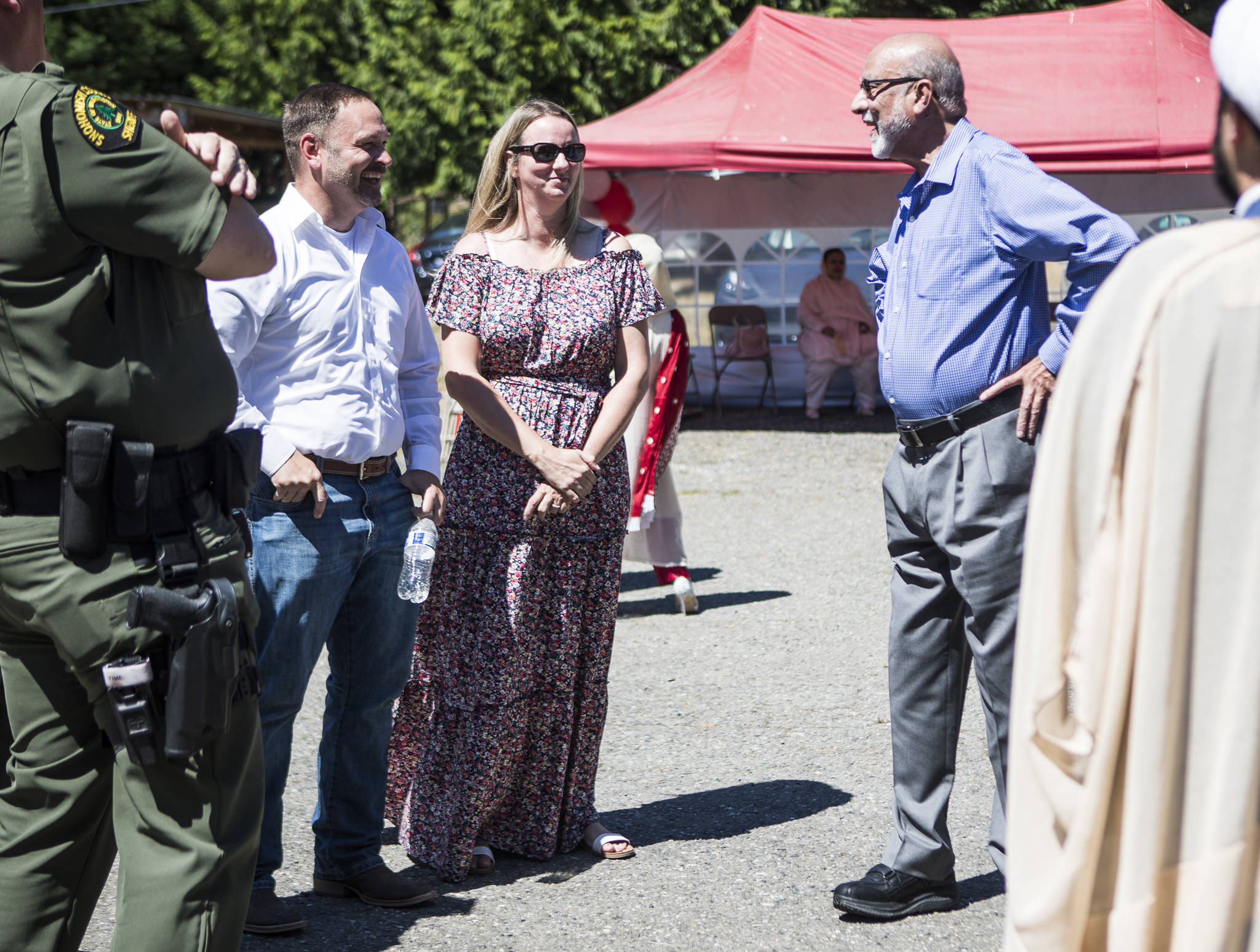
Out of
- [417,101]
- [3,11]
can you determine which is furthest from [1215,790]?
[417,101]

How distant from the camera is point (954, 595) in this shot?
3326mm

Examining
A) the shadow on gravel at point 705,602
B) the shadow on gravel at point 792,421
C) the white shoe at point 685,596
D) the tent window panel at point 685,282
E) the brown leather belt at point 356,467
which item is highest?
the brown leather belt at point 356,467

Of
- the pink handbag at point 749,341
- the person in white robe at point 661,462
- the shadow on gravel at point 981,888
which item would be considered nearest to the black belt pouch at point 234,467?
the shadow on gravel at point 981,888

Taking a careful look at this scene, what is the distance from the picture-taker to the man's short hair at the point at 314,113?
10.4 feet

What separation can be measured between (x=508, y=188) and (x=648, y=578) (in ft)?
13.9

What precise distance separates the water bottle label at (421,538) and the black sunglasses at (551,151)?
3.40 ft

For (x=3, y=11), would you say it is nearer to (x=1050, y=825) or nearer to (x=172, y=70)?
(x=1050, y=825)

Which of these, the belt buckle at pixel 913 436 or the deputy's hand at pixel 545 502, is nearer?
the belt buckle at pixel 913 436

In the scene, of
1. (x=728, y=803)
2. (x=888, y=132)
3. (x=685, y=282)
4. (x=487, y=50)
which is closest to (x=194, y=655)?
(x=888, y=132)

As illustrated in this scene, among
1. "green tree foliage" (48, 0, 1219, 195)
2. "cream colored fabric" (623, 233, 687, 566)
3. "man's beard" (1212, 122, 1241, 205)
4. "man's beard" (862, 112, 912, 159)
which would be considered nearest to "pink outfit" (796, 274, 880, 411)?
"green tree foliage" (48, 0, 1219, 195)

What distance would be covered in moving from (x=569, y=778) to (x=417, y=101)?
18.1m

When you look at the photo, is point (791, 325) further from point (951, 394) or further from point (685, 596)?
point (951, 394)

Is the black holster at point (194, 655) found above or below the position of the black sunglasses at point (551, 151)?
below

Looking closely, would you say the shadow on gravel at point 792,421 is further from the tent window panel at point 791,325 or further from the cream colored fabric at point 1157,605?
the cream colored fabric at point 1157,605
